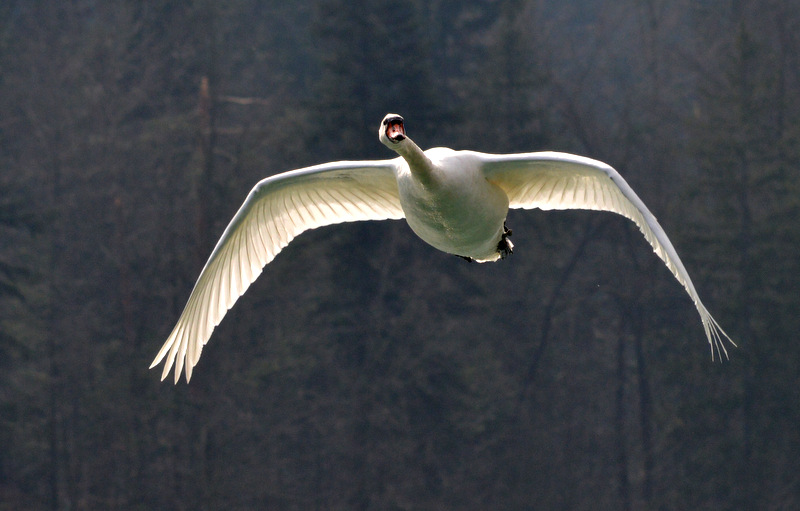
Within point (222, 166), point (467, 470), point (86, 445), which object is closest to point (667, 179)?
point (467, 470)

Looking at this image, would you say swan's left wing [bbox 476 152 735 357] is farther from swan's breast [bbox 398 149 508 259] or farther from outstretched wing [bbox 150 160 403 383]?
outstretched wing [bbox 150 160 403 383]

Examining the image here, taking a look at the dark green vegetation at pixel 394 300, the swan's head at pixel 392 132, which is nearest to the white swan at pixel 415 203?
the swan's head at pixel 392 132

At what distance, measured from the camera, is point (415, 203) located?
5363 mm

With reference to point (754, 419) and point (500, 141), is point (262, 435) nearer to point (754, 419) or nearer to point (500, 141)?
point (500, 141)

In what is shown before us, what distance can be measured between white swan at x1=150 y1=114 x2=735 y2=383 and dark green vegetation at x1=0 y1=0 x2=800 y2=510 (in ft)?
51.0

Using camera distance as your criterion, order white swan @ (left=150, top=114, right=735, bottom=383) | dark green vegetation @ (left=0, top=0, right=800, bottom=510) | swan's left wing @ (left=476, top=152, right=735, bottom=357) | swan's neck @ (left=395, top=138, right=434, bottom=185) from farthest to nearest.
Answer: dark green vegetation @ (left=0, top=0, right=800, bottom=510)
white swan @ (left=150, top=114, right=735, bottom=383)
swan's left wing @ (left=476, top=152, right=735, bottom=357)
swan's neck @ (left=395, top=138, right=434, bottom=185)

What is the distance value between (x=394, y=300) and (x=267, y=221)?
53.8 ft

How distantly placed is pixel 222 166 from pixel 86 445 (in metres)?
7.09

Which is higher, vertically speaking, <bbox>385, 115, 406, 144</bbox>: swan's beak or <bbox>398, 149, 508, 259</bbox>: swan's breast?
<bbox>385, 115, 406, 144</bbox>: swan's beak

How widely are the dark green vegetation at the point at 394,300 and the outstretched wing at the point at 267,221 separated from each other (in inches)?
610

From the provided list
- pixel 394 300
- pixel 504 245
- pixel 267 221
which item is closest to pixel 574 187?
pixel 504 245

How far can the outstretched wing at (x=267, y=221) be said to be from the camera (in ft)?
20.8

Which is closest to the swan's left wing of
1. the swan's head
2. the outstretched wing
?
the outstretched wing

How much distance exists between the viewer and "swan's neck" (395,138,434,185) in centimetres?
487
